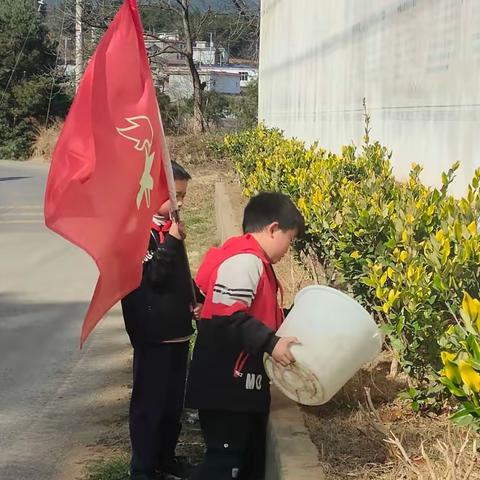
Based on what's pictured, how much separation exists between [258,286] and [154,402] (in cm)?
95

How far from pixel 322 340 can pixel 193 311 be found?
3.12ft

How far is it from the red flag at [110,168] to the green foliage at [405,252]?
3.58 feet

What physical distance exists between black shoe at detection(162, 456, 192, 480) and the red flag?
4.08ft

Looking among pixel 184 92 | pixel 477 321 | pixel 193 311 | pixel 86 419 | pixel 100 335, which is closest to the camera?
pixel 477 321

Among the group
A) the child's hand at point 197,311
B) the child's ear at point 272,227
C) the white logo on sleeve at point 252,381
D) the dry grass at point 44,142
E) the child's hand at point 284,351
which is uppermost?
the child's ear at point 272,227

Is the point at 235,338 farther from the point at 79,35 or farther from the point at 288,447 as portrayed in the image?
the point at 79,35

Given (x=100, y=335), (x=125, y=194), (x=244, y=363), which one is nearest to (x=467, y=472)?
(x=244, y=363)

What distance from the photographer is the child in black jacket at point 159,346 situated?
12.4ft

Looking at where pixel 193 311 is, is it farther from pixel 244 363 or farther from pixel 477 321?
pixel 477 321

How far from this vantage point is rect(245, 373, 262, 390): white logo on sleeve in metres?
3.43

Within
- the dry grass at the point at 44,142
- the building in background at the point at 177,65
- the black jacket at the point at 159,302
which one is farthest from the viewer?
the dry grass at the point at 44,142

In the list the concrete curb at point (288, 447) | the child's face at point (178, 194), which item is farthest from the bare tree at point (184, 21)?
the concrete curb at point (288, 447)

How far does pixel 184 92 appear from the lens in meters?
40.3

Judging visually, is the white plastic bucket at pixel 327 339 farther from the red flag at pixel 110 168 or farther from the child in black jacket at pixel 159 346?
the child in black jacket at pixel 159 346
